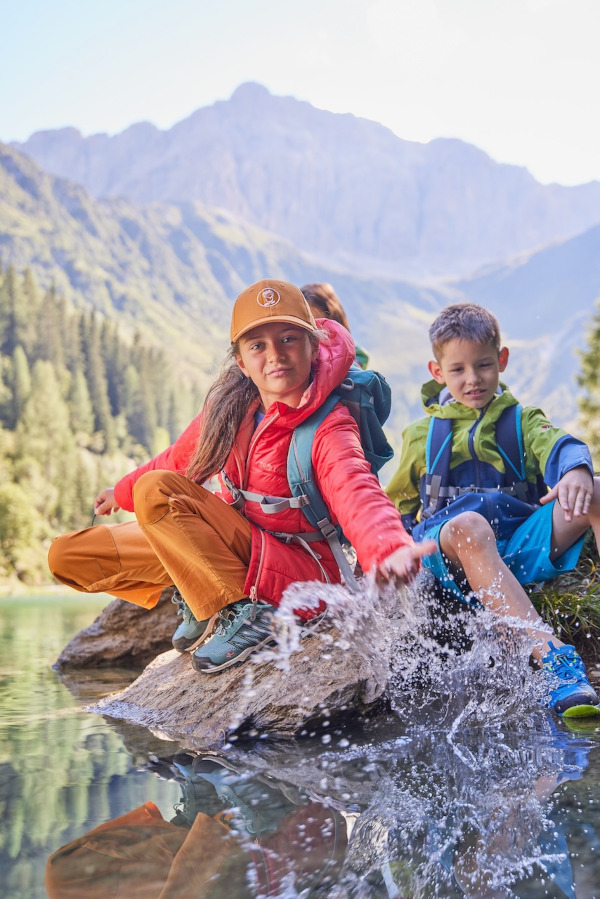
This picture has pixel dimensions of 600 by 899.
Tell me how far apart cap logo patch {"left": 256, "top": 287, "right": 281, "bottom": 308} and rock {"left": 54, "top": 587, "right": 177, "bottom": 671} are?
3439mm

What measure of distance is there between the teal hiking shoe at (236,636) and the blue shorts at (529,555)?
2.80 ft

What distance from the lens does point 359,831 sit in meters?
2.06

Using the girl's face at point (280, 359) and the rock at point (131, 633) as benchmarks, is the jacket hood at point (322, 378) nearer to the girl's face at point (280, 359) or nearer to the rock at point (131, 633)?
the girl's face at point (280, 359)

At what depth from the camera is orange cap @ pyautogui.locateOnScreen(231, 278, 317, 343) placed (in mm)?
3523

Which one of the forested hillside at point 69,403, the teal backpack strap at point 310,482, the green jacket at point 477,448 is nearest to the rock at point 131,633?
the green jacket at point 477,448

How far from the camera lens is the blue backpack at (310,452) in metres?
3.54

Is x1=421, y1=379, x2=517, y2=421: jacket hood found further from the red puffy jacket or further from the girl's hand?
the girl's hand

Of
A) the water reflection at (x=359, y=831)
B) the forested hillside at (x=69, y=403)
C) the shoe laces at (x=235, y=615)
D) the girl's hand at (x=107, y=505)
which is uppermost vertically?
the forested hillside at (x=69, y=403)

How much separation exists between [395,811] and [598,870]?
0.60 metres

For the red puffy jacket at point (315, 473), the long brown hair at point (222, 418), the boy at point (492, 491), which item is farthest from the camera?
the long brown hair at point (222, 418)

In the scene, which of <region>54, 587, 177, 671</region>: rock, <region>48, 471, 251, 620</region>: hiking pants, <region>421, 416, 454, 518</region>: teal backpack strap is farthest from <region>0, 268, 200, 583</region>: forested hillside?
<region>48, 471, 251, 620</region>: hiking pants

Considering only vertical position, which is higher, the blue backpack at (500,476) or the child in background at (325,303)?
the child in background at (325,303)

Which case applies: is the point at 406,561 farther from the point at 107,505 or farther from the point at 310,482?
the point at 107,505

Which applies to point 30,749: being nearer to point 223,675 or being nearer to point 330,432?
point 223,675
